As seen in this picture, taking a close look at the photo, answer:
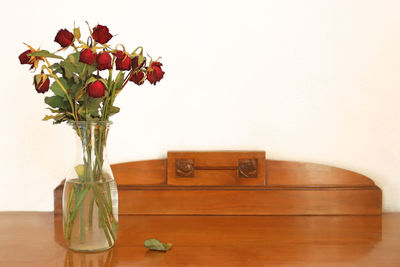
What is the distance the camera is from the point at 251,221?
114 cm

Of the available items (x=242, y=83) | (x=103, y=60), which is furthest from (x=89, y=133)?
(x=242, y=83)

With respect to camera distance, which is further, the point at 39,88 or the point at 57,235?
the point at 57,235

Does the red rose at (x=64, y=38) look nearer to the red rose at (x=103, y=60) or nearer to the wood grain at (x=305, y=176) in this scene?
the red rose at (x=103, y=60)

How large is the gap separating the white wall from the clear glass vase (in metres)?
0.34

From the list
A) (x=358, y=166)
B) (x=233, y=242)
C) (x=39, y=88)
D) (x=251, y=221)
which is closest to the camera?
(x=39, y=88)

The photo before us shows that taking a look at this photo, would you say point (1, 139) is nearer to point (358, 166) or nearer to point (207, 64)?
point (207, 64)

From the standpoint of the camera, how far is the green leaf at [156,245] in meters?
0.91

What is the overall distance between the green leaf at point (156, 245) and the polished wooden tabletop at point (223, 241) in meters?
0.01

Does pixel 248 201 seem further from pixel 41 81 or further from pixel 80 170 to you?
pixel 41 81

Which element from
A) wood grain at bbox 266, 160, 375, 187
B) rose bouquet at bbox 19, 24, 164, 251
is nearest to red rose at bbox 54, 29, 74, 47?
rose bouquet at bbox 19, 24, 164, 251

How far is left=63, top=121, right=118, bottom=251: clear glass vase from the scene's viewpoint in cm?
89

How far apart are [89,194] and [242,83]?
0.55m

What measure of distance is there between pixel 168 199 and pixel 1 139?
20.4 inches

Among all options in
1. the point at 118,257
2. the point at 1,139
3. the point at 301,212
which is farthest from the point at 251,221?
the point at 1,139
